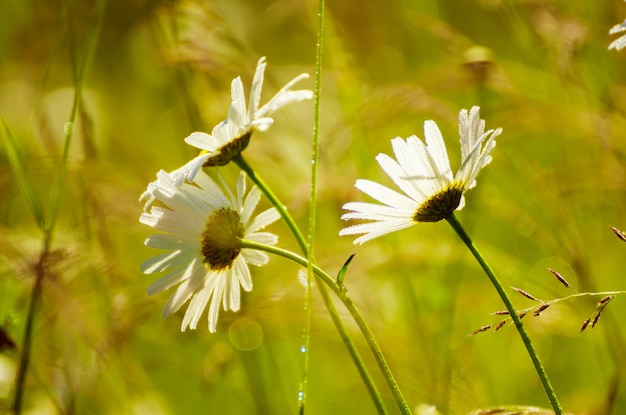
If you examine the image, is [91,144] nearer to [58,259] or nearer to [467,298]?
[58,259]

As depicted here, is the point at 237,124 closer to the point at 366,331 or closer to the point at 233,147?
the point at 233,147

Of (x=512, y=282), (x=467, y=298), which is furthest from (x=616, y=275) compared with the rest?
(x=467, y=298)

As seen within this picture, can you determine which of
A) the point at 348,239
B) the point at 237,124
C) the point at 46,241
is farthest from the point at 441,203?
the point at 348,239

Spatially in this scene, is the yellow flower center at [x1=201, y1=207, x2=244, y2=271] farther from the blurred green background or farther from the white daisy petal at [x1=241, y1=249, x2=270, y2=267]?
the blurred green background

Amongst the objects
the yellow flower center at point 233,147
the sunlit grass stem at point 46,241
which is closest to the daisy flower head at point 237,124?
the yellow flower center at point 233,147

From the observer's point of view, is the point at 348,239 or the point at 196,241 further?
the point at 348,239

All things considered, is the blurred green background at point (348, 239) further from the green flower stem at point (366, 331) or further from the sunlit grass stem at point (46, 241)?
the green flower stem at point (366, 331)

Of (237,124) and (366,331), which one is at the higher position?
(237,124)
